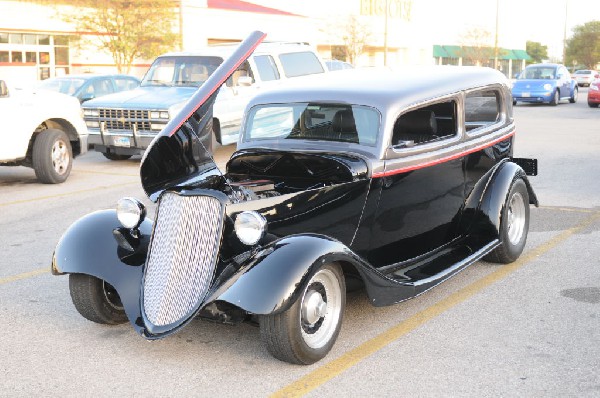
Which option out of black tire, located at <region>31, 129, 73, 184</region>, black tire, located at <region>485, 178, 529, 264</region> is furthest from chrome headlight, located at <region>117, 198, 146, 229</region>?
black tire, located at <region>31, 129, 73, 184</region>

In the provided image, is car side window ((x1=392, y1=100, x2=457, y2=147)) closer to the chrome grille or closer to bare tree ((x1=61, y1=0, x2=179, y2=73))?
the chrome grille

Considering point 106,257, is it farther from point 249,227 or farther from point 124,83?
point 124,83

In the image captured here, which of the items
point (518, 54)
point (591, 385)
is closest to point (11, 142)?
point (591, 385)

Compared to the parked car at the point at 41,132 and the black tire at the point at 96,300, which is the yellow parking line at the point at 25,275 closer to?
the black tire at the point at 96,300

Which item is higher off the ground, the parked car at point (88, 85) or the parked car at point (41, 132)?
the parked car at point (88, 85)

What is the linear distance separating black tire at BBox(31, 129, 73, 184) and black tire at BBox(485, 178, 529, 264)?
7.26 meters

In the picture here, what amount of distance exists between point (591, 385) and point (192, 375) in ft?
7.33

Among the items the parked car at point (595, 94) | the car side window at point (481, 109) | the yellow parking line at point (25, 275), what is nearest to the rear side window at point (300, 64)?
the car side window at point (481, 109)

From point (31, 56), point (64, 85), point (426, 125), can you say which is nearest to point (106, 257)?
point (426, 125)

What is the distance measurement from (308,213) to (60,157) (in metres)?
7.80

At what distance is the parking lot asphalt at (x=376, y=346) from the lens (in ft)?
14.1

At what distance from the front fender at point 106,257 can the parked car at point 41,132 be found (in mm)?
6235

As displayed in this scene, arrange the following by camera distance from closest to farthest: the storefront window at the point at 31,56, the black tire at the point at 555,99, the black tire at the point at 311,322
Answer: the black tire at the point at 311,322
the black tire at the point at 555,99
the storefront window at the point at 31,56

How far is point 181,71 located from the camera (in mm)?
14164
